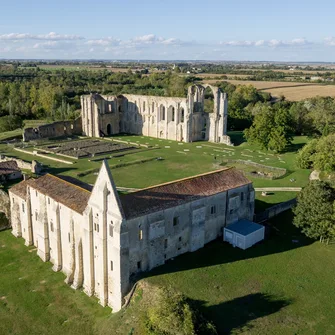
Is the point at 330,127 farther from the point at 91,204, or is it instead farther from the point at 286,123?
the point at 91,204

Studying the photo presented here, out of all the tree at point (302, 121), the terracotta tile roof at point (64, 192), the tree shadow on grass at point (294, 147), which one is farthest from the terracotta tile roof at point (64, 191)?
the tree at point (302, 121)

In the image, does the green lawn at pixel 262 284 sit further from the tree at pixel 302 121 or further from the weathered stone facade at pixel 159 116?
the tree at pixel 302 121

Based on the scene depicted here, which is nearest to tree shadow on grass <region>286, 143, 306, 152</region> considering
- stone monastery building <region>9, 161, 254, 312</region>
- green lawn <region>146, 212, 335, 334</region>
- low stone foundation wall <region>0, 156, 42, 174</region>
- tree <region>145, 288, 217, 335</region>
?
stone monastery building <region>9, 161, 254, 312</region>

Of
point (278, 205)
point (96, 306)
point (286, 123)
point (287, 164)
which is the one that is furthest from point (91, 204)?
point (286, 123)

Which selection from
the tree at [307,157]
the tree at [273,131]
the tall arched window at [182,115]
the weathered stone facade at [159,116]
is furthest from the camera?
the tall arched window at [182,115]

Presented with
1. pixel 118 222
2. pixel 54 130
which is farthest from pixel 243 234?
pixel 54 130
